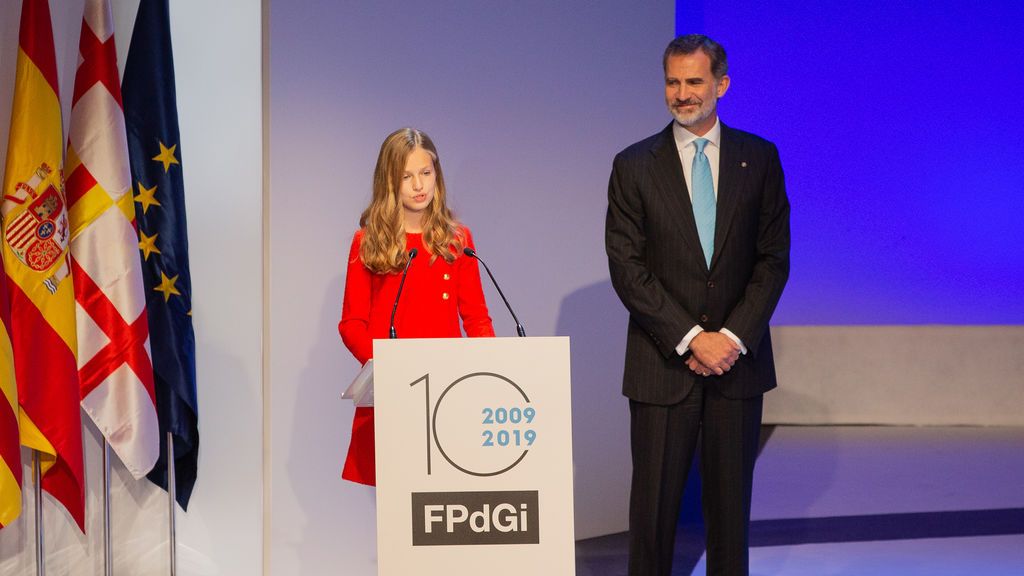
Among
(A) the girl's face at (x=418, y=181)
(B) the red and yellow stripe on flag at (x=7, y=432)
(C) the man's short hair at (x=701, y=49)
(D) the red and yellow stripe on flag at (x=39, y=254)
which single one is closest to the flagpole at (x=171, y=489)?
(D) the red and yellow stripe on flag at (x=39, y=254)

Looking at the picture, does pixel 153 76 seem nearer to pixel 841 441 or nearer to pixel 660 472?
pixel 660 472

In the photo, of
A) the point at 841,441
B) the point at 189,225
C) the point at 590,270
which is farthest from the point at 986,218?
the point at 189,225

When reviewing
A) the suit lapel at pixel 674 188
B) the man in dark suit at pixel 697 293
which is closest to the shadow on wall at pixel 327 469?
the man in dark suit at pixel 697 293

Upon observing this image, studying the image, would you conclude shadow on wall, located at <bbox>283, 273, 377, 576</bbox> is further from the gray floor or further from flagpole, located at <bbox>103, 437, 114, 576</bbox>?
the gray floor

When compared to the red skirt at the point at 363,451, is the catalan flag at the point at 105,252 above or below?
above

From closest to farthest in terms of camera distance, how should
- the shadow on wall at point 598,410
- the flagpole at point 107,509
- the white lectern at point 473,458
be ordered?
the white lectern at point 473,458 < the flagpole at point 107,509 < the shadow on wall at point 598,410

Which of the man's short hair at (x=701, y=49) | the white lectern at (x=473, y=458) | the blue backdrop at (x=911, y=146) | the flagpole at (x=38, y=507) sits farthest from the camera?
the blue backdrop at (x=911, y=146)

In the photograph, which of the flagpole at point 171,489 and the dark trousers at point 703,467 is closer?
the dark trousers at point 703,467

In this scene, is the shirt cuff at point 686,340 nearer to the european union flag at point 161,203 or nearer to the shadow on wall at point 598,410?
the shadow on wall at point 598,410

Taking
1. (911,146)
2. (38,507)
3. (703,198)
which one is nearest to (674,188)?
(703,198)

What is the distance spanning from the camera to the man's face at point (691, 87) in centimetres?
321

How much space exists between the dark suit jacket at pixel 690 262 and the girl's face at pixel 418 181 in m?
0.57

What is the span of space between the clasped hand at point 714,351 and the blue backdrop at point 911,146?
14.3ft

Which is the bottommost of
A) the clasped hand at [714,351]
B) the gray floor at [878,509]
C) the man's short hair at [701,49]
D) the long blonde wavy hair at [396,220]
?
the gray floor at [878,509]
